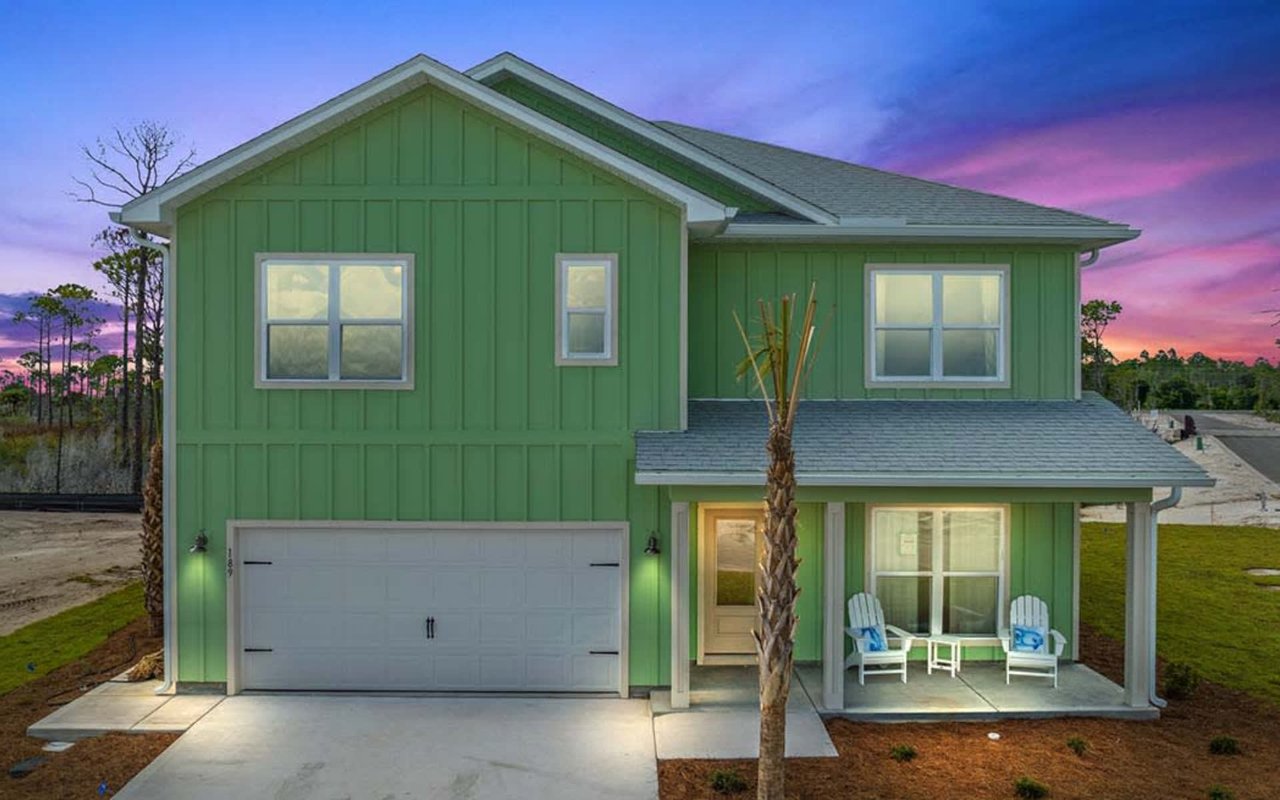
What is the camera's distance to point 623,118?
10.3 metres

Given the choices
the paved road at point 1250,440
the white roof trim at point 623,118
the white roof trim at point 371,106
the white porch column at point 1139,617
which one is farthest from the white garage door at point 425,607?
the paved road at point 1250,440

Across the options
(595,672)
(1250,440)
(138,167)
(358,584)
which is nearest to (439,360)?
(358,584)

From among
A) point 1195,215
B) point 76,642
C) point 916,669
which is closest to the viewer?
point 916,669

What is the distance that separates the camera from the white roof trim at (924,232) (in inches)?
358

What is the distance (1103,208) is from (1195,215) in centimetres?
596

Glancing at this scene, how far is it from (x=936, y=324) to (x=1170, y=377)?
5531 cm

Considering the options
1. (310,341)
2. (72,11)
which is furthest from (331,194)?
(72,11)

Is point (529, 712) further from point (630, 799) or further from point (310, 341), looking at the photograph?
point (310, 341)

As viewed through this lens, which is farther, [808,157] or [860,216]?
[808,157]

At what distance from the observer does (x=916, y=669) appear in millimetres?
9094

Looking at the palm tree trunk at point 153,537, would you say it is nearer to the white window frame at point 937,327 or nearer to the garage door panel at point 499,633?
the garage door panel at point 499,633

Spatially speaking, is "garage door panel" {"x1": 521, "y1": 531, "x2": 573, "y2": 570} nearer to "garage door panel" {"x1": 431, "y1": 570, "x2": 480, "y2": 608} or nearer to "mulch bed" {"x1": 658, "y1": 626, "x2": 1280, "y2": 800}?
"garage door panel" {"x1": 431, "y1": 570, "x2": 480, "y2": 608}

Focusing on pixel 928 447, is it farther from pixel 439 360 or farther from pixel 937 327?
pixel 439 360

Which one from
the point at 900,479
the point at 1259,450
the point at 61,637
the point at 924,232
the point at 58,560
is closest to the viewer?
the point at 900,479
